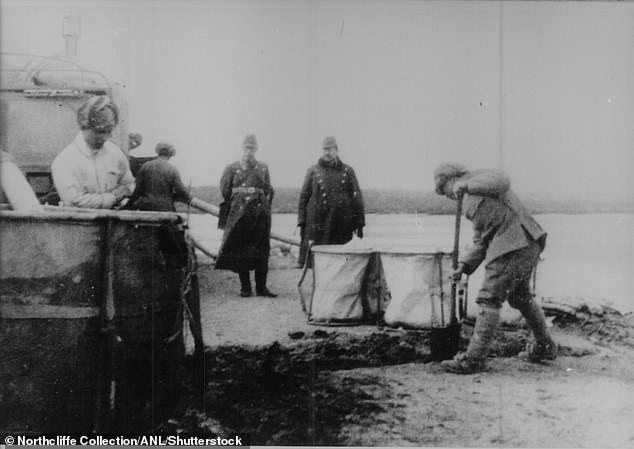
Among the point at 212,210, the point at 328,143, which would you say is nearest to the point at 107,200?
the point at 212,210

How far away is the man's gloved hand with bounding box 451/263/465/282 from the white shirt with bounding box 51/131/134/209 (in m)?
1.60

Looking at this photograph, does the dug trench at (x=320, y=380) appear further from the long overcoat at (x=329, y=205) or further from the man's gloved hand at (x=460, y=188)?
the man's gloved hand at (x=460, y=188)

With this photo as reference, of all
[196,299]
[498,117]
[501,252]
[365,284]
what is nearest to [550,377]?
[501,252]

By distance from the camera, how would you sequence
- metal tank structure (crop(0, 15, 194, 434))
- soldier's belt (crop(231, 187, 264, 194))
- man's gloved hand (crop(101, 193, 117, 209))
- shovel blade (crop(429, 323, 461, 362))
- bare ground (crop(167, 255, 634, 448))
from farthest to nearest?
soldier's belt (crop(231, 187, 264, 194)) → shovel blade (crop(429, 323, 461, 362)) → man's gloved hand (crop(101, 193, 117, 209)) → bare ground (crop(167, 255, 634, 448)) → metal tank structure (crop(0, 15, 194, 434))

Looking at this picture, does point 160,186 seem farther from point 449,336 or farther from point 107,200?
point 449,336

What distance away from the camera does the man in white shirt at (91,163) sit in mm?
2854

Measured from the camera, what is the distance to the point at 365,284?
3172 mm

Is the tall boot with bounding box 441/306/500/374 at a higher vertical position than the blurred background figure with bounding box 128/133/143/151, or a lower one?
lower

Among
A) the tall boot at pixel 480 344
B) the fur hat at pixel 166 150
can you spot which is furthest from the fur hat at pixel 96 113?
the tall boot at pixel 480 344

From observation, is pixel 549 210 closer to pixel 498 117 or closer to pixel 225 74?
pixel 498 117

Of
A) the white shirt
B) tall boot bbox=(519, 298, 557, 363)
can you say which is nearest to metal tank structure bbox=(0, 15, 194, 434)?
the white shirt

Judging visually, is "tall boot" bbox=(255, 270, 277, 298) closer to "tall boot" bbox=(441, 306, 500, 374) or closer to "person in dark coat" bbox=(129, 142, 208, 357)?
"person in dark coat" bbox=(129, 142, 208, 357)

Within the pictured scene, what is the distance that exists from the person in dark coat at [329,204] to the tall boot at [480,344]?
75 centimetres

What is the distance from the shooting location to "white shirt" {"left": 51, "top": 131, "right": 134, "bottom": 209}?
285 centimetres
